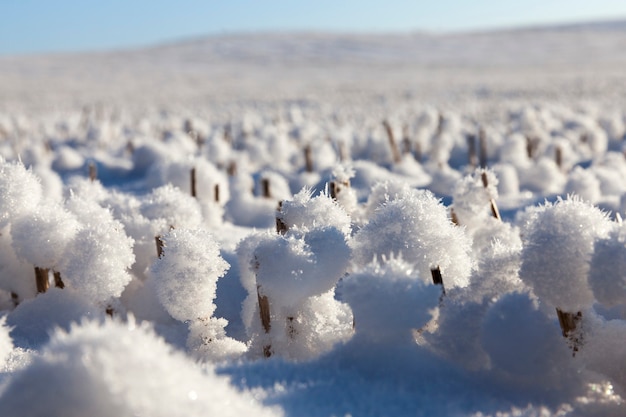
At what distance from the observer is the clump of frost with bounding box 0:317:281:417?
3.62 ft

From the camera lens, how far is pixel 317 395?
55.5 inches

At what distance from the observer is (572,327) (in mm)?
1582

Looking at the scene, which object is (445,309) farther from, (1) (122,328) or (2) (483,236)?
(2) (483,236)

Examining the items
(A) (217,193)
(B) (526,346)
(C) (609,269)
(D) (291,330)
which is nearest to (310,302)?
(D) (291,330)

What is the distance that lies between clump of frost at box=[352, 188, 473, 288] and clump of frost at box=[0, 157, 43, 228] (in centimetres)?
112

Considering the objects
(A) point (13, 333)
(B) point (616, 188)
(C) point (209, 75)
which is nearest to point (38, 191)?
(A) point (13, 333)

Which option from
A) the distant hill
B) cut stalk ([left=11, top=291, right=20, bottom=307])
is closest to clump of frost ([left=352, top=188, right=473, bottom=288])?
cut stalk ([left=11, top=291, right=20, bottom=307])

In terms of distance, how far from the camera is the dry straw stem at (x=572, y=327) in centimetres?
156

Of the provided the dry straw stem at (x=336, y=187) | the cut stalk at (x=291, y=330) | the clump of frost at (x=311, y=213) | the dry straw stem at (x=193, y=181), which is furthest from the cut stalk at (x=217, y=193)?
the cut stalk at (x=291, y=330)

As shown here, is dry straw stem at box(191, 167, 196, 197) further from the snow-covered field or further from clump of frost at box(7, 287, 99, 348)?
clump of frost at box(7, 287, 99, 348)

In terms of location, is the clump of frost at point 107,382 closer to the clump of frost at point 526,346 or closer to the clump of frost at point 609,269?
the clump of frost at point 526,346

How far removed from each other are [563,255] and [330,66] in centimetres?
2909

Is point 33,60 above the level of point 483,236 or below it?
above

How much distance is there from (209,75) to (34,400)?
87.1 feet
